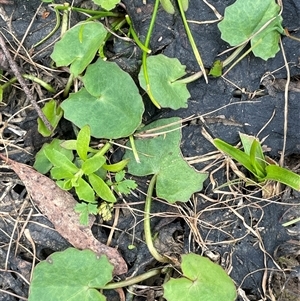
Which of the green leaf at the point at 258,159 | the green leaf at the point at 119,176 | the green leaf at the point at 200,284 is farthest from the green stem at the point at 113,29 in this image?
the green leaf at the point at 200,284

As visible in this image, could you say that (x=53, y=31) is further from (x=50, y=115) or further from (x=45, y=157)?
(x=45, y=157)

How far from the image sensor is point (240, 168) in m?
1.51

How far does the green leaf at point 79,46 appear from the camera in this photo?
1467 millimetres

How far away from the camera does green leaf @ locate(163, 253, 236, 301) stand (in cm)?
142

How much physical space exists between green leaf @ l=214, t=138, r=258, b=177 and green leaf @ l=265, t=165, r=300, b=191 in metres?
0.05

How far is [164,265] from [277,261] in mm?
336

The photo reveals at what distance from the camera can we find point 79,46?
4.85 ft

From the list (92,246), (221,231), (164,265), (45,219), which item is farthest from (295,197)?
(45,219)

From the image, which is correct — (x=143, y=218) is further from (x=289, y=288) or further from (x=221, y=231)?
(x=289, y=288)

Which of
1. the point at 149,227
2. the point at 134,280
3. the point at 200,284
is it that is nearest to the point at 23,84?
the point at 149,227

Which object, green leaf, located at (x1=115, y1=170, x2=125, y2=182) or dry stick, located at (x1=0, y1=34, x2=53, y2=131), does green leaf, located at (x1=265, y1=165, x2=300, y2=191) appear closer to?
green leaf, located at (x1=115, y1=170, x2=125, y2=182)

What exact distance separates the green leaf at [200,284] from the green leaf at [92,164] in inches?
14.0

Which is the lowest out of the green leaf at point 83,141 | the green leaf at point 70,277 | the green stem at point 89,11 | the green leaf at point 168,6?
the green leaf at point 70,277

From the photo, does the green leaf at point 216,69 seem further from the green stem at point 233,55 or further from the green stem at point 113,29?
the green stem at point 113,29
